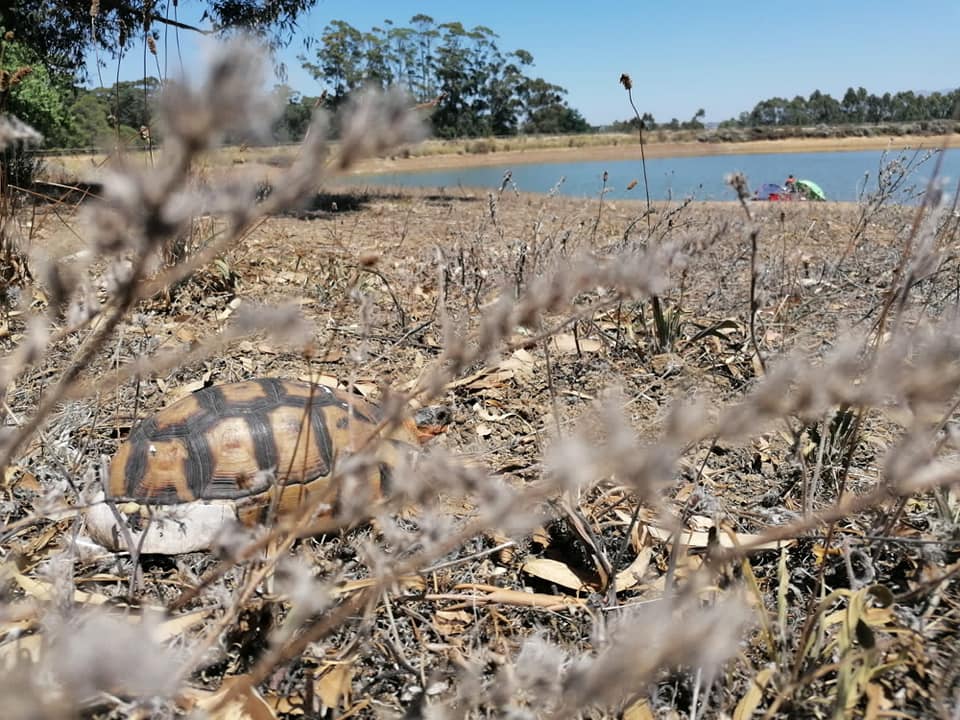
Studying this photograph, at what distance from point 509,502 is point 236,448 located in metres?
1.48

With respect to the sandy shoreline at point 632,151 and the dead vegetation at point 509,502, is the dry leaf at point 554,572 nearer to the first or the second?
the dead vegetation at point 509,502

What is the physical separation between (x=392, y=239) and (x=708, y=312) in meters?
3.25

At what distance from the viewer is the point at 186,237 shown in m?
3.71

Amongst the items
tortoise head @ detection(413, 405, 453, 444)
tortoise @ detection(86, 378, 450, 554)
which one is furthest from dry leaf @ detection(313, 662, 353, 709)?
tortoise head @ detection(413, 405, 453, 444)

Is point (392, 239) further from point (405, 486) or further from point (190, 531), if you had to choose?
point (405, 486)

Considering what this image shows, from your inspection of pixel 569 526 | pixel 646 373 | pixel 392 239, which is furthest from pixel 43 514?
pixel 392 239

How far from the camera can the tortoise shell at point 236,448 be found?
1.83 metres

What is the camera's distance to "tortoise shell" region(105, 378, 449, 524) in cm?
183

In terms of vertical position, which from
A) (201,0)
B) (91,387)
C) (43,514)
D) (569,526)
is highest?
(201,0)

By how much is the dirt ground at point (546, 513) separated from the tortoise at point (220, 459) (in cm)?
10

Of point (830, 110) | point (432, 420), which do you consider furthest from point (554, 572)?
point (830, 110)

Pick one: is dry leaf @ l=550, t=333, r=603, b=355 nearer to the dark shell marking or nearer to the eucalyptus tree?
the dark shell marking

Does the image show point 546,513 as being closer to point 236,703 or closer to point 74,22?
point 236,703

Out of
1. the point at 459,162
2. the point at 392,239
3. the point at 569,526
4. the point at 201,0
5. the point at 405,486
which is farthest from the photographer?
the point at 459,162
